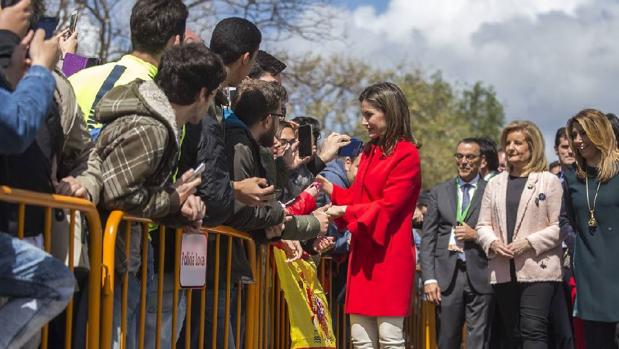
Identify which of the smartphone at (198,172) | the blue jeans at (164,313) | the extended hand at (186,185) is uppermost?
the smartphone at (198,172)

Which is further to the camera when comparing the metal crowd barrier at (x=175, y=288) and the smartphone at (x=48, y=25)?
the metal crowd barrier at (x=175, y=288)

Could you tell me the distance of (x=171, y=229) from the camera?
560cm

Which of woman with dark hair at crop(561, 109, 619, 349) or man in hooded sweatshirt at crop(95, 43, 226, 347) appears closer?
man in hooded sweatshirt at crop(95, 43, 226, 347)

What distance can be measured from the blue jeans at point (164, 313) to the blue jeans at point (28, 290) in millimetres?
1247

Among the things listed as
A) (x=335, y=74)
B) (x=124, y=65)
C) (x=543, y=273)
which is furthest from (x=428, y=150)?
(x=124, y=65)

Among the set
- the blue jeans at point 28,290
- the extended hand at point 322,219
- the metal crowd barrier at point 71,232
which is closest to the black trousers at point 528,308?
the extended hand at point 322,219

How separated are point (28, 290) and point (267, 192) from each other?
2.05 m

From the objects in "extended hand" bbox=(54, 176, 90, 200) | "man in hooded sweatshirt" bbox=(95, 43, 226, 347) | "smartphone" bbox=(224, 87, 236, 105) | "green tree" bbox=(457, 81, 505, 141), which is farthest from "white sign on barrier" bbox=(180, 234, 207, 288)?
"green tree" bbox=(457, 81, 505, 141)

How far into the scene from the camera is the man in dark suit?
9.98 meters

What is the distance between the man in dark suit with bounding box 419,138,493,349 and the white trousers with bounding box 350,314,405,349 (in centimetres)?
251

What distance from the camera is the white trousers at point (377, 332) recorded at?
296 inches

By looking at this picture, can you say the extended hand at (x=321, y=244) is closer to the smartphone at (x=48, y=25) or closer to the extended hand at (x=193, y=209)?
the extended hand at (x=193, y=209)

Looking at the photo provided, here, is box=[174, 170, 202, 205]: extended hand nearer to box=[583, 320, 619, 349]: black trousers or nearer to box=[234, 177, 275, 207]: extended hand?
box=[234, 177, 275, 207]: extended hand

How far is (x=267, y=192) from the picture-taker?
19.5ft
